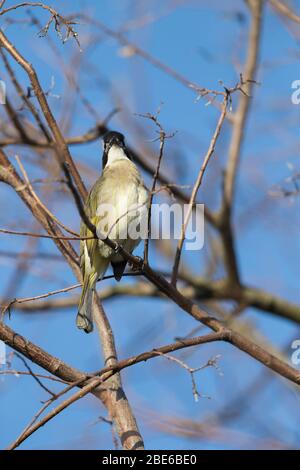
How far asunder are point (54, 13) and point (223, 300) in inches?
151

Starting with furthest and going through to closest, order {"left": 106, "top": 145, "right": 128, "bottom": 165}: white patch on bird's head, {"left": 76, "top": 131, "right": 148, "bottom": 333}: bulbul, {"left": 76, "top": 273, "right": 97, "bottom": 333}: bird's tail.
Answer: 1. {"left": 106, "top": 145, "right": 128, "bottom": 165}: white patch on bird's head
2. {"left": 76, "top": 131, "right": 148, "bottom": 333}: bulbul
3. {"left": 76, "top": 273, "right": 97, "bottom": 333}: bird's tail

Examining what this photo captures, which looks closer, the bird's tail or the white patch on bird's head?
the bird's tail

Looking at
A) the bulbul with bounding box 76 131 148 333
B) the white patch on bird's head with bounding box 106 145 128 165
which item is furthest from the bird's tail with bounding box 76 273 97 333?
the white patch on bird's head with bounding box 106 145 128 165

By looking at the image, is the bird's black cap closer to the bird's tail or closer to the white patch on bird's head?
the white patch on bird's head

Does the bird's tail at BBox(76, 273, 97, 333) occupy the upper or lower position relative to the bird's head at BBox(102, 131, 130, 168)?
lower

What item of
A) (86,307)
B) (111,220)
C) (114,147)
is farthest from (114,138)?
(86,307)

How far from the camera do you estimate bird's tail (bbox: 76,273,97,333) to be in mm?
3695

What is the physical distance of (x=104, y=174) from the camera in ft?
15.3

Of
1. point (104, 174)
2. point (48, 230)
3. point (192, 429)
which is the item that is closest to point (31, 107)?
point (48, 230)

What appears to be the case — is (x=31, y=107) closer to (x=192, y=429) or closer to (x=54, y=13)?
(x=54, y=13)

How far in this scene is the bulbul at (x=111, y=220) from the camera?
4.04 m

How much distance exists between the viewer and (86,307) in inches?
151

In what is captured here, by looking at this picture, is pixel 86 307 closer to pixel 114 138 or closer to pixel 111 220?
pixel 111 220

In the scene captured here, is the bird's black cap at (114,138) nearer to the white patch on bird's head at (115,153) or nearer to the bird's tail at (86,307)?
the white patch on bird's head at (115,153)
